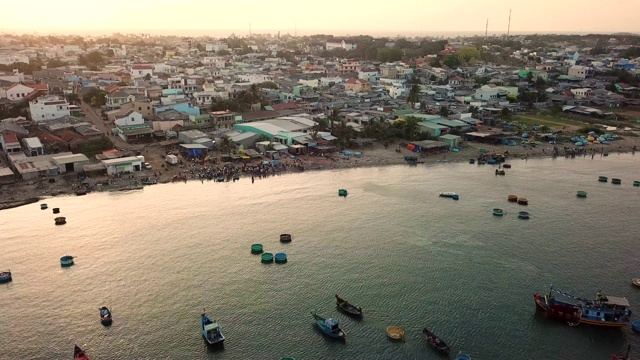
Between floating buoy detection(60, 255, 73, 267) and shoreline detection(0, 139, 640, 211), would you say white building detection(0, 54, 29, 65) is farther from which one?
floating buoy detection(60, 255, 73, 267)

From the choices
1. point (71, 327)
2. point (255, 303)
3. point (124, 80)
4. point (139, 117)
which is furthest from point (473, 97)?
point (71, 327)

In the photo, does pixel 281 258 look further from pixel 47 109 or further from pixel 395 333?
pixel 47 109

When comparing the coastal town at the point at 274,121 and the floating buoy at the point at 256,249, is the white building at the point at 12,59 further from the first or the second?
the floating buoy at the point at 256,249

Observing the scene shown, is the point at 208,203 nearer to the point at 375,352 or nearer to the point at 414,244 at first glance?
the point at 414,244

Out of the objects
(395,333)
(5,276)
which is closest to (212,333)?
(395,333)

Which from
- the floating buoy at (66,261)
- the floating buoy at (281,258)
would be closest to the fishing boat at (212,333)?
the floating buoy at (281,258)
